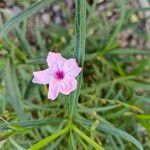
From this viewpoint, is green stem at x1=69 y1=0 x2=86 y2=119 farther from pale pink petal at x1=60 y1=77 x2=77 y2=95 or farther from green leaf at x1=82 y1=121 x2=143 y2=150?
green leaf at x1=82 y1=121 x2=143 y2=150

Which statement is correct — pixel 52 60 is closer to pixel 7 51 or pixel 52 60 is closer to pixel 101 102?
pixel 7 51

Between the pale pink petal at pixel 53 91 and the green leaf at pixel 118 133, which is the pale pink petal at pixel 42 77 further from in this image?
the green leaf at pixel 118 133

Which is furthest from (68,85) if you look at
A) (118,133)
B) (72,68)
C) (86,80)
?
(86,80)

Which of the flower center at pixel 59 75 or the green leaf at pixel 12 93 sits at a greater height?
the flower center at pixel 59 75

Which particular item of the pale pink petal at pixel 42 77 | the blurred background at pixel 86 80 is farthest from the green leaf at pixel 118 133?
the pale pink petal at pixel 42 77

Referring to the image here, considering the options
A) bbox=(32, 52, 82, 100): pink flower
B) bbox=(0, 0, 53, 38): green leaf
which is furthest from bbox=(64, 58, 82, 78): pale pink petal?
bbox=(0, 0, 53, 38): green leaf

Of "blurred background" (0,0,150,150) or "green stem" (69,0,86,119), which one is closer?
"green stem" (69,0,86,119)

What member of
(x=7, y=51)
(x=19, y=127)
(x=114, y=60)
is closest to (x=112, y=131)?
(x=19, y=127)
